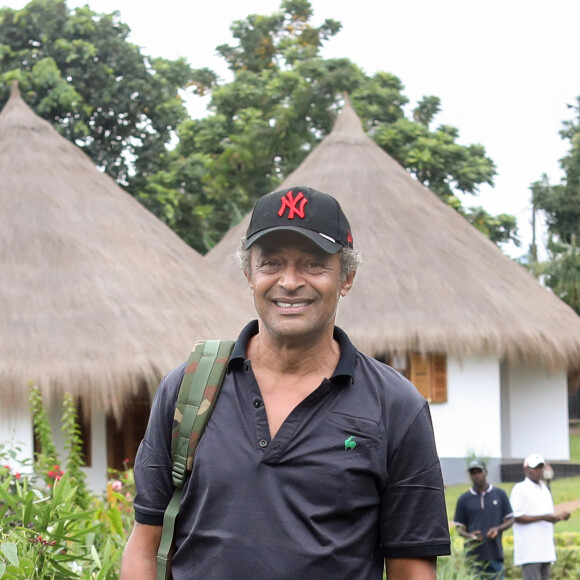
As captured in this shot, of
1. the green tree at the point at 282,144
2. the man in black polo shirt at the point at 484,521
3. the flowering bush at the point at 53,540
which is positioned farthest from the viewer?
the green tree at the point at 282,144

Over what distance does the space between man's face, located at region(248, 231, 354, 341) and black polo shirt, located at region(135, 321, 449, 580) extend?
120mm

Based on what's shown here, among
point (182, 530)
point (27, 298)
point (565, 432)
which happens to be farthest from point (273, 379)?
point (565, 432)

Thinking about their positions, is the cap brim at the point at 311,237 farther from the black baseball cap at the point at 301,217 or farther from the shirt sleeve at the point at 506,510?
the shirt sleeve at the point at 506,510

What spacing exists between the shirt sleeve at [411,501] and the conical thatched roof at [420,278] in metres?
16.4

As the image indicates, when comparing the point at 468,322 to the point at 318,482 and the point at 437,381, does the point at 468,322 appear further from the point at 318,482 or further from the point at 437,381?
the point at 318,482

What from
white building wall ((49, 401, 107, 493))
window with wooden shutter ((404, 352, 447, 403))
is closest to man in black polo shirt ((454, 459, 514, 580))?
white building wall ((49, 401, 107, 493))

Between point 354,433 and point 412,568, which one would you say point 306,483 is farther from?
point 412,568

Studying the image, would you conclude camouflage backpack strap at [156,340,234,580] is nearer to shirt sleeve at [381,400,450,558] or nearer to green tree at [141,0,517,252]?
shirt sleeve at [381,400,450,558]

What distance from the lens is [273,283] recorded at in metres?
2.81

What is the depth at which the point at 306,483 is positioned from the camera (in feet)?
8.59

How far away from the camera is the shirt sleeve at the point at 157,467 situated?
2.76 meters

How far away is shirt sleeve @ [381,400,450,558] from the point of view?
2717 millimetres

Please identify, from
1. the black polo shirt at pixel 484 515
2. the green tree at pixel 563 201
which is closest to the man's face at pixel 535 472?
the black polo shirt at pixel 484 515

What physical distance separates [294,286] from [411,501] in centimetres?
57
